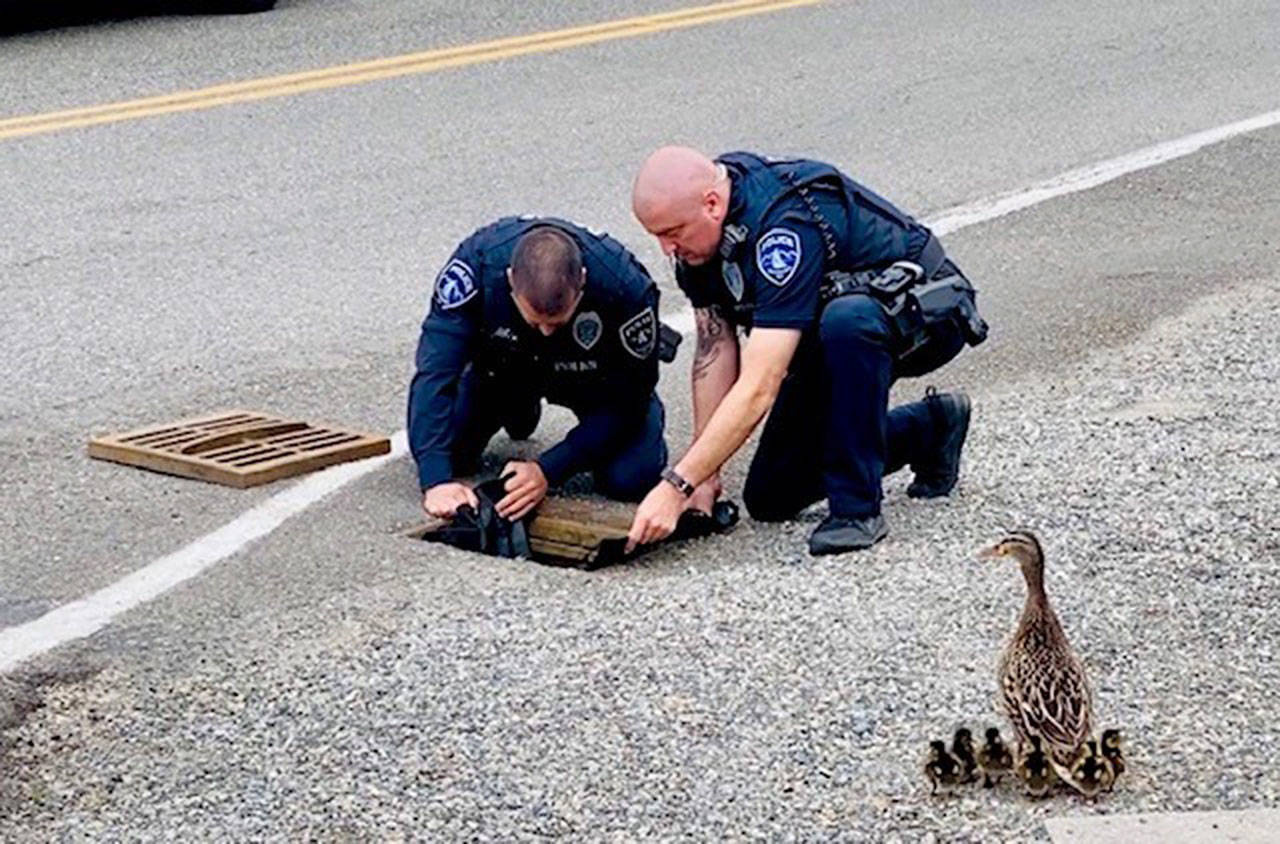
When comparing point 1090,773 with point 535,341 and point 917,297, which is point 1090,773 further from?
point 535,341

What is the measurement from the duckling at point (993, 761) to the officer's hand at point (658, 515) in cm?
174

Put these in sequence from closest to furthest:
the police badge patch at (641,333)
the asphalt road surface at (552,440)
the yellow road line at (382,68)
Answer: the asphalt road surface at (552,440) → the police badge patch at (641,333) → the yellow road line at (382,68)

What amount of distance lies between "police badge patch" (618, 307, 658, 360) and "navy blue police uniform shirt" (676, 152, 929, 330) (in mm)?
196

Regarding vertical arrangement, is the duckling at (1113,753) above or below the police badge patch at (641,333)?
below

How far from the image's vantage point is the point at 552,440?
8.35m

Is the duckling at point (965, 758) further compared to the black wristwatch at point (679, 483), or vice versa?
the black wristwatch at point (679, 483)

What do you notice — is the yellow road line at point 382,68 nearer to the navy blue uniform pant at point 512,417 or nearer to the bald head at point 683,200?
the navy blue uniform pant at point 512,417

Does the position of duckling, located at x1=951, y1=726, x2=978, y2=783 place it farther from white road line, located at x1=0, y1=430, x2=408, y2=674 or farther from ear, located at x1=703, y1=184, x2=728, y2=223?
white road line, located at x1=0, y1=430, x2=408, y2=674

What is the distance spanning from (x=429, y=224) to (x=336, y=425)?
2.99 meters

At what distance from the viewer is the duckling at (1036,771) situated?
16.9 ft

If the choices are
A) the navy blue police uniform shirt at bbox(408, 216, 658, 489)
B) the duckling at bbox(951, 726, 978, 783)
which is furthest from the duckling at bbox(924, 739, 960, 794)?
the navy blue police uniform shirt at bbox(408, 216, 658, 489)

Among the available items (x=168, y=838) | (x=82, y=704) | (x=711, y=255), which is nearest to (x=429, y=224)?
(x=711, y=255)

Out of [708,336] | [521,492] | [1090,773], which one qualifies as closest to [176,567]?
[521,492]

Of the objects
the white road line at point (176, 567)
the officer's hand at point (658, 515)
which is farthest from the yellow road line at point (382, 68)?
the officer's hand at point (658, 515)
